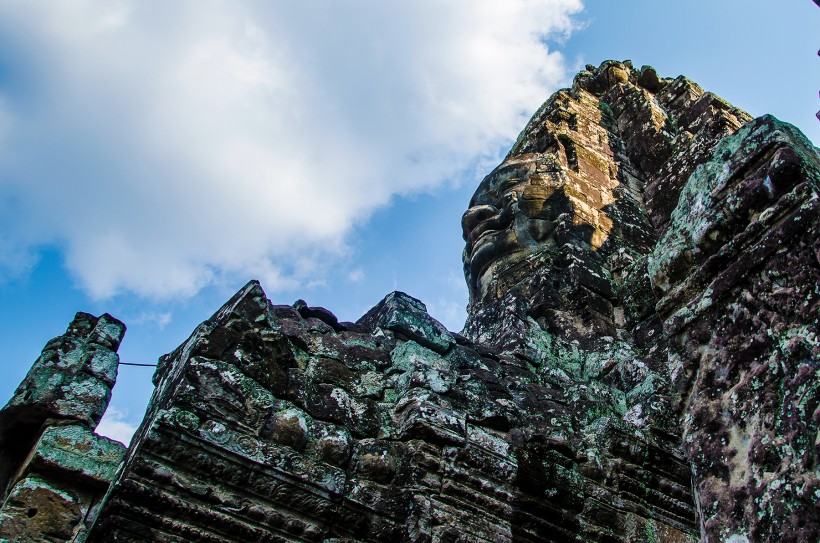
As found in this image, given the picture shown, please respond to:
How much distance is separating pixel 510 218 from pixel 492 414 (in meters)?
4.03

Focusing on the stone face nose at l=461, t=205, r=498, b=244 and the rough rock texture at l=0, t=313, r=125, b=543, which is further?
the stone face nose at l=461, t=205, r=498, b=244

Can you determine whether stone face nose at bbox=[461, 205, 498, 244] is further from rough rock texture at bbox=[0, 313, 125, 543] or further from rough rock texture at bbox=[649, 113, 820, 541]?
rough rock texture at bbox=[649, 113, 820, 541]

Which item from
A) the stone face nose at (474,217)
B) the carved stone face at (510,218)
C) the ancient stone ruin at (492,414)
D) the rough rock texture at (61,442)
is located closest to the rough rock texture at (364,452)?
the ancient stone ruin at (492,414)

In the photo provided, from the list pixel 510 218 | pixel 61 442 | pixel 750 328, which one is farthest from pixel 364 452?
pixel 510 218

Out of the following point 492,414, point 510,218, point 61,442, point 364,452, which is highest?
point 510,218

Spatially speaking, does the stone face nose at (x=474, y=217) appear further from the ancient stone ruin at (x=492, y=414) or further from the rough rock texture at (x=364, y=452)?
the rough rock texture at (x=364, y=452)

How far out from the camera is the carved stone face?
7.54 metres

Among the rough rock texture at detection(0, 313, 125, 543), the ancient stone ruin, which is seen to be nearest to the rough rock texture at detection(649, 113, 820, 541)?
the ancient stone ruin

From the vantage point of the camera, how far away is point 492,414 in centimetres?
404

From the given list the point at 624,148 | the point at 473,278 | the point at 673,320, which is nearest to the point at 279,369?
the point at 673,320

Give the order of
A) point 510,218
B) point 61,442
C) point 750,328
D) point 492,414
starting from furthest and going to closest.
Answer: point 510,218, point 492,414, point 61,442, point 750,328

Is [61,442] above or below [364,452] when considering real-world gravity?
below

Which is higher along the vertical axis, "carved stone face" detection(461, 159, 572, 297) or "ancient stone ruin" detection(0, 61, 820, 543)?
"carved stone face" detection(461, 159, 572, 297)

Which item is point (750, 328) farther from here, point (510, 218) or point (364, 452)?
point (510, 218)
